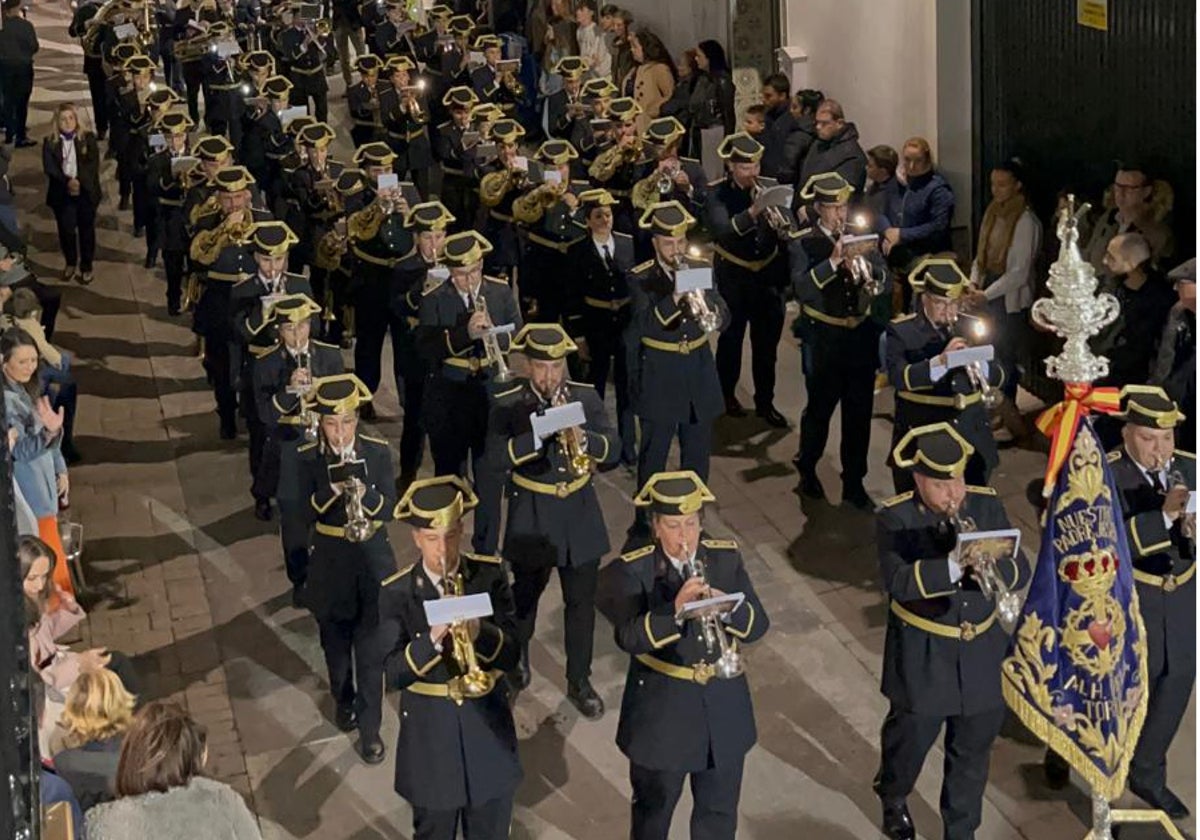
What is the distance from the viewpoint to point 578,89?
14.7m

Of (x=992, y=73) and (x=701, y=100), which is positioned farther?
(x=701, y=100)

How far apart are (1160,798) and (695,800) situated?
2.01 meters

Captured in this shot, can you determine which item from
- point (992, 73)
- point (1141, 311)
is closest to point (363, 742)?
point (1141, 311)

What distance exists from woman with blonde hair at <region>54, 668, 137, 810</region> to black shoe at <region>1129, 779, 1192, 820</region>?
4.04 m

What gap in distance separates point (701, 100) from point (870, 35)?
2.20 meters

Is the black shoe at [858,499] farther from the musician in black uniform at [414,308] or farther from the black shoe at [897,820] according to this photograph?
the black shoe at [897,820]

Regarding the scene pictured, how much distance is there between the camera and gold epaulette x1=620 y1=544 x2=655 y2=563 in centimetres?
665

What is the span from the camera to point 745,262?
1130 centimetres

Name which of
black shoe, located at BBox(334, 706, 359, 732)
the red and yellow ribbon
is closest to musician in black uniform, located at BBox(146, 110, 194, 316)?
black shoe, located at BBox(334, 706, 359, 732)

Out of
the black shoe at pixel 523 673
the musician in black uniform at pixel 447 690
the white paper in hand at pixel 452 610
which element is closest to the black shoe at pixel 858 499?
the black shoe at pixel 523 673

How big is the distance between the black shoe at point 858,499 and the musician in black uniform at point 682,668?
12.6 feet

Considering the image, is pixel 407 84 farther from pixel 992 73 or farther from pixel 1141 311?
pixel 1141 311

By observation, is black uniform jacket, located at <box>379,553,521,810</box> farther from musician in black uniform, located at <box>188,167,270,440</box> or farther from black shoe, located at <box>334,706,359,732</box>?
musician in black uniform, located at <box>188,167,270,440</box>

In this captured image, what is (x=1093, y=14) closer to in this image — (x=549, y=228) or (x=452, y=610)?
(x=549, y=228)
